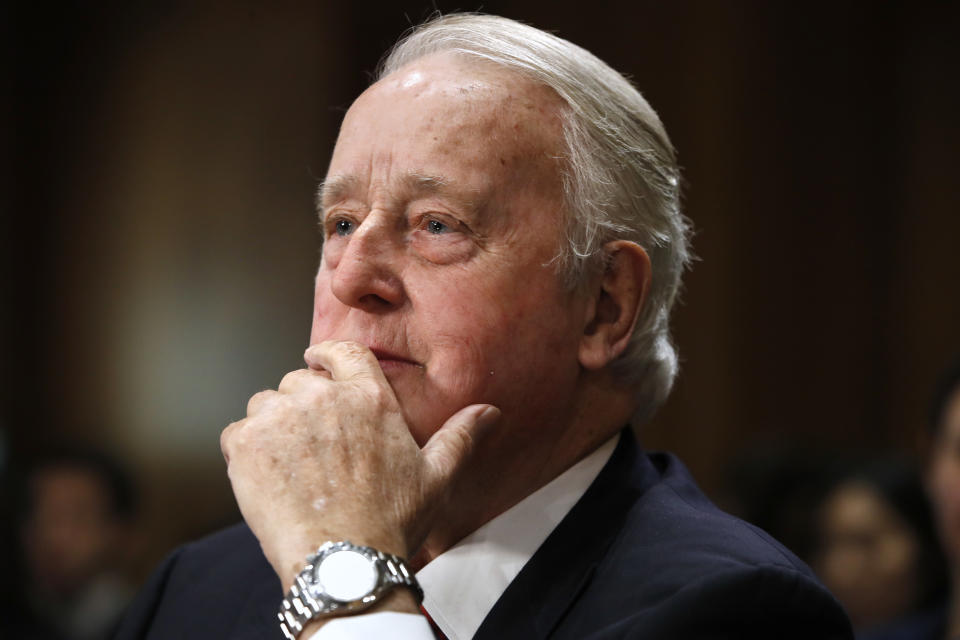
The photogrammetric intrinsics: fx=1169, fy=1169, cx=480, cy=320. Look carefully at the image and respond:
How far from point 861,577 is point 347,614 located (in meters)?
2.88

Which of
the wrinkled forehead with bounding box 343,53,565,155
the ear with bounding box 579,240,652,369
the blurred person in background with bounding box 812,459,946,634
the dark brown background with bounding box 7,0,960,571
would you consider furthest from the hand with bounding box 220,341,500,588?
the dark brown background with bounding box 7,0,960,571

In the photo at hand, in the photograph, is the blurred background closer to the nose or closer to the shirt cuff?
the nose

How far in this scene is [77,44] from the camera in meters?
6.16

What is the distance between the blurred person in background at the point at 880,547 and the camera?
148 inches

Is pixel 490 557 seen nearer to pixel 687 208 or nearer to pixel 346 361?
pixel 346 361

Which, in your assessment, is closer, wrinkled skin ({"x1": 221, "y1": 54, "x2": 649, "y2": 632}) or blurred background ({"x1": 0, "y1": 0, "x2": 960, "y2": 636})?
wrinkled skin ({"x1": 221, "y1": 54, "x2": 649, "y2": 632})

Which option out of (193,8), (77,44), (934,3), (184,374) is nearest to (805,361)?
(934,3)

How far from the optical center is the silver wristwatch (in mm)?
1357

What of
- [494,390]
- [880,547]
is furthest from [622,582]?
[880,547]

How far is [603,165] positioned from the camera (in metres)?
1.78

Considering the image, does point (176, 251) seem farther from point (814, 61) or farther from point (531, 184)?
point (531, 184)

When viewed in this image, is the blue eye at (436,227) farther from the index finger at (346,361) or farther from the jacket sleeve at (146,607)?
the jacket sleeve at (146,607)

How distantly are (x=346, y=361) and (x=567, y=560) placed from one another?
430 millimetres

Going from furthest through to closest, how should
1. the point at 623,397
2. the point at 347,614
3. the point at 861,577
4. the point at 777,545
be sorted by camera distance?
the point at 861,577 < the point at 623,397 < the point at 777,545 < the point at 347,614
